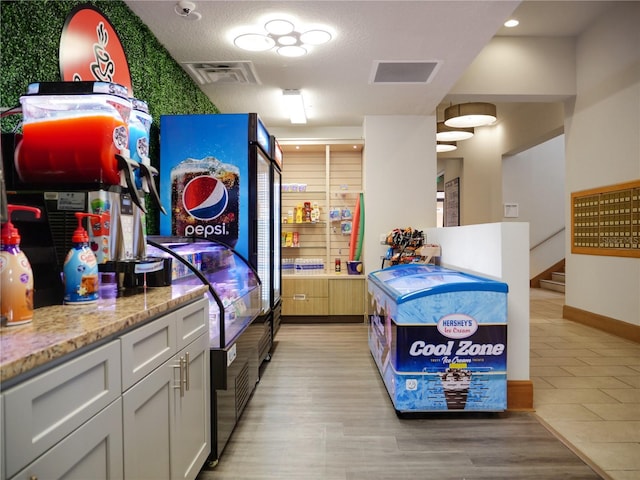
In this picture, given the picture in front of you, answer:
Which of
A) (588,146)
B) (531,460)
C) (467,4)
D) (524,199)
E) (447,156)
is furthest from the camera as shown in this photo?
(447,156)

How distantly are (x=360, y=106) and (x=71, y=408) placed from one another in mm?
5162

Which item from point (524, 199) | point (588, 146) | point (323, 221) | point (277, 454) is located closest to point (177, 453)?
point (277, 454)

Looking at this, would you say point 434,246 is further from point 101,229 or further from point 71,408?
point 71,408

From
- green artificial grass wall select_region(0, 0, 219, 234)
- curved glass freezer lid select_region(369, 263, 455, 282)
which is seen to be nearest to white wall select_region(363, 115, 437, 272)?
curved glass freezer lid select_region(369, 263, 455, 282)

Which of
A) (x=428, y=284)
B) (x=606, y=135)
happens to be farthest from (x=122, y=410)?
(x=606, y=135)

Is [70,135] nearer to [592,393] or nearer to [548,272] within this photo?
[592,393]

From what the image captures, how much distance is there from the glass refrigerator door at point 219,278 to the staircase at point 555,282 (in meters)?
7.84

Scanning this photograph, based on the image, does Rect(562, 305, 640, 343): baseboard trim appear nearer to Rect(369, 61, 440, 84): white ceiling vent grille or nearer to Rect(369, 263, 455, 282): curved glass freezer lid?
Rect(369, 263, 455, 282): curved glass freezer lid

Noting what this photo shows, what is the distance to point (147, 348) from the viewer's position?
148cm

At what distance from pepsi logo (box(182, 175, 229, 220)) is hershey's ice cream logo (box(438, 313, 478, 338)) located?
6.54 ft

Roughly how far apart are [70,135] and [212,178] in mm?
1808

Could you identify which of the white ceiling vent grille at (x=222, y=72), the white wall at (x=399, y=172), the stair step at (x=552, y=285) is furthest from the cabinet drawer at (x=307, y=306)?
the stair step at (x=552, y=285)

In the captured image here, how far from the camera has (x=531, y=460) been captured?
7.39 ft

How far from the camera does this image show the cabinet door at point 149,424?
4.40 ft
